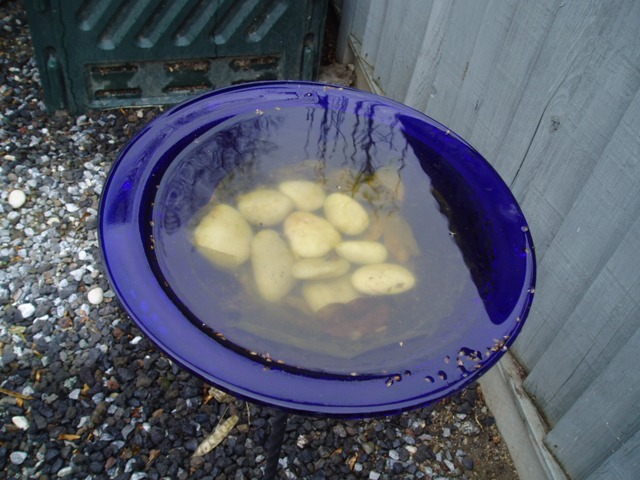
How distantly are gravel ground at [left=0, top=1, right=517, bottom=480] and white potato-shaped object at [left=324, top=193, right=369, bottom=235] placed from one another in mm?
1005

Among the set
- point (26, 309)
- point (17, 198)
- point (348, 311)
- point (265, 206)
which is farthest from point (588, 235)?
point (17, 198)

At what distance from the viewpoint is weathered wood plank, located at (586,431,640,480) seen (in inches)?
61.9

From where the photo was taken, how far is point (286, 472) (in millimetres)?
2076

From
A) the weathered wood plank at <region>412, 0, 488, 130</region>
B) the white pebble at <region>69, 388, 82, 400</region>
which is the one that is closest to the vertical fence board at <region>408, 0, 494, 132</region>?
the weathered wood plank at <region>412, 0, 488, 130</region>

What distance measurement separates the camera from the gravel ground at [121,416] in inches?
81.1

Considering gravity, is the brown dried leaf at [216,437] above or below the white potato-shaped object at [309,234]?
below

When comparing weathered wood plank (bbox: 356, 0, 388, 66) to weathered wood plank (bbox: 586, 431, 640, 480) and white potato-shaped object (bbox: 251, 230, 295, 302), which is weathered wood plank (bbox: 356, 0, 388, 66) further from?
weathered wood plank (bbox: 586, 431, 640, 480)

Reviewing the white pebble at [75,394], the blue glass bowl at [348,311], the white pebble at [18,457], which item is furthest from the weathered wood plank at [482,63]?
the white pebble at [18,457]

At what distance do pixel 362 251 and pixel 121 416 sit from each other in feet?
4.16

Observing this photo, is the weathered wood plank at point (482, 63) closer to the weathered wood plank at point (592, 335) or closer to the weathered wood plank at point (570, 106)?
the weathered wood plank at point (570, 106)

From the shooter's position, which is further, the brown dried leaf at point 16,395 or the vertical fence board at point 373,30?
the vertical fence board at point 373,30

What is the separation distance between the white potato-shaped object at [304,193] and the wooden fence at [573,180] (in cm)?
80

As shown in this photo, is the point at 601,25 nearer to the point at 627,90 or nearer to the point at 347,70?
the point at 627,90

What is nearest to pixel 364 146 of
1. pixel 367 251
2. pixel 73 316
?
pixel 367 251
